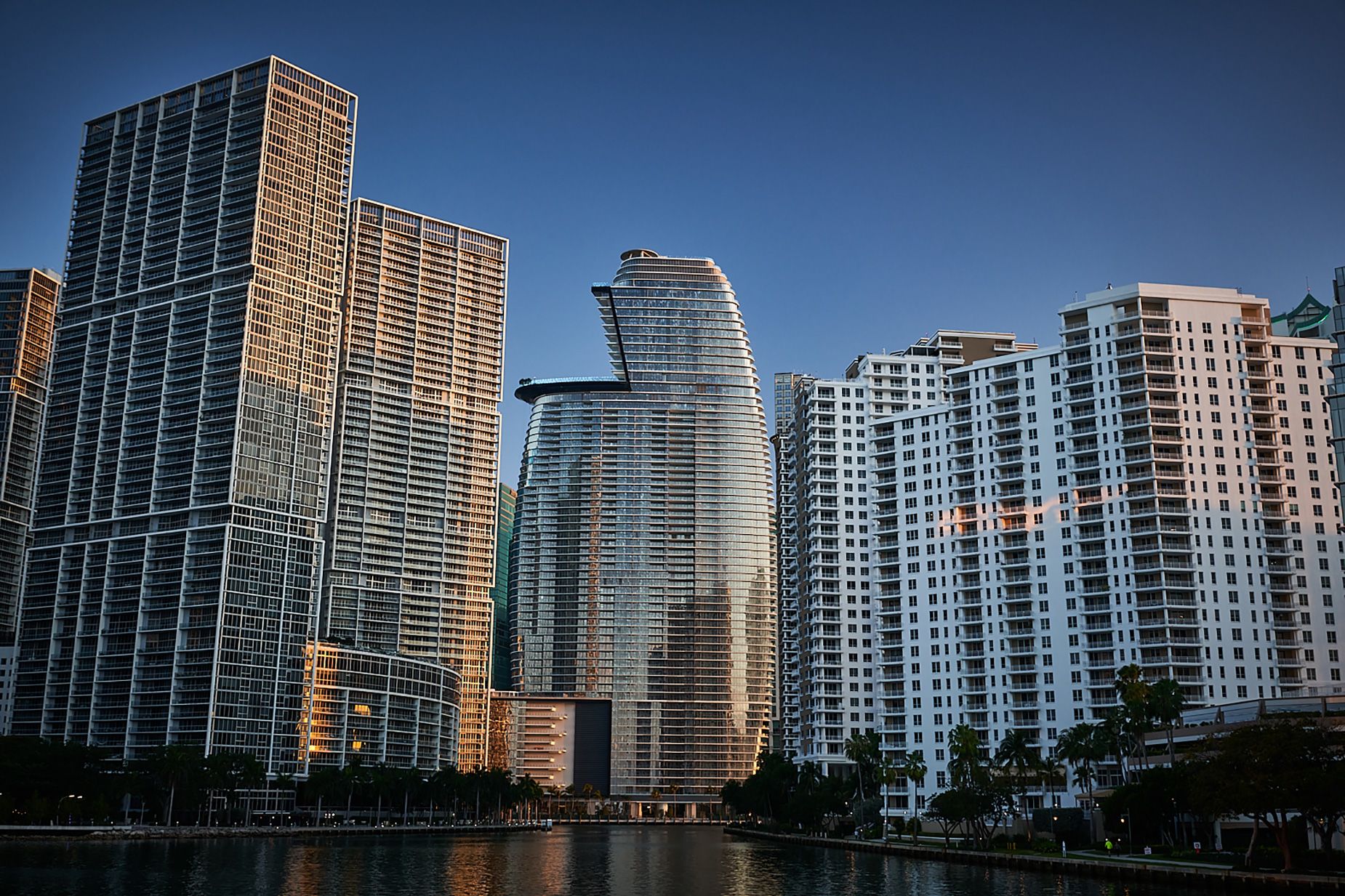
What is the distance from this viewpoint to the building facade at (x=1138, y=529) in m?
174

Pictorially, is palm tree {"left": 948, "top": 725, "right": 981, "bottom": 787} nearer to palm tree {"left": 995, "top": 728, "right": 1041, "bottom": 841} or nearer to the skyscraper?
palm tree {"left": 995, "top": 728, "right": 1041, "bottom": 841}

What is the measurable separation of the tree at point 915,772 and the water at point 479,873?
14197 mm

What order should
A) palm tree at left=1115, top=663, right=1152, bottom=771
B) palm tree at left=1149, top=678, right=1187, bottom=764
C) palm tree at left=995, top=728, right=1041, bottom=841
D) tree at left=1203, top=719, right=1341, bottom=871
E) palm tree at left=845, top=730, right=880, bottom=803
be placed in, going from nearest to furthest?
tree at left=1203, top=719, right=1341, bottom=871 → palm tree at left=1115, top=663, right=1152, bottom=771 → palm tree at left=1149, top=678, right=1187, bottom=764 → palm tree at left=995, top=728, right=1041, bottom=841 → palm tree at left=845, top=730, right=880, bottom=803

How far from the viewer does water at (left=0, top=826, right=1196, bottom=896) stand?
95.9 meters

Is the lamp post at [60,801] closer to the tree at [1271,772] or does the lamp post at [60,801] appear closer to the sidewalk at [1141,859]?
the sidewalk at [1141,859]

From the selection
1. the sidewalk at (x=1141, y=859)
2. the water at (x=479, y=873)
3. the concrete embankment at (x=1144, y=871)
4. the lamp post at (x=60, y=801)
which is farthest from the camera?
the lamp post at (x=60, y=801)

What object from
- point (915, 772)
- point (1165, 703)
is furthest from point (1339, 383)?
point (915, 772)

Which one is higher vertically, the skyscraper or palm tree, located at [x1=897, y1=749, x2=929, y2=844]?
the skyscraper

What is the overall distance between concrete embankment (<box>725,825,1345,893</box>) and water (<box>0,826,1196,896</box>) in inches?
81.0

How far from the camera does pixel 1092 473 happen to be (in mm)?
187000

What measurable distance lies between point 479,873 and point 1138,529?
108502 millimetres

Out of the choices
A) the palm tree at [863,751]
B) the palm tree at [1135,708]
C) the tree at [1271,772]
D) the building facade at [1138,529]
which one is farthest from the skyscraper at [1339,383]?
the palm tree at [863,751]

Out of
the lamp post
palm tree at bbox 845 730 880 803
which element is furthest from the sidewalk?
the lamp post

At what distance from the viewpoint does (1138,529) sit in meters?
A: 180
